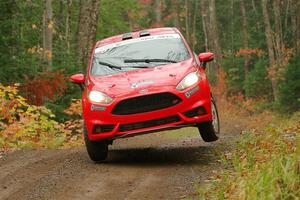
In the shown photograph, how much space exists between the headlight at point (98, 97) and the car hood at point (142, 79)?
0.20 ft

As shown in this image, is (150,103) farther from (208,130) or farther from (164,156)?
(164,156)

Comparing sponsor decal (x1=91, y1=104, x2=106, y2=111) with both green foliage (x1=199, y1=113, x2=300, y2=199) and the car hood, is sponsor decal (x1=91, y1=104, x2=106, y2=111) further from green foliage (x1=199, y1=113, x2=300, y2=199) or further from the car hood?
green foliage (x1=199, y1=113, x2=300, y2=199)

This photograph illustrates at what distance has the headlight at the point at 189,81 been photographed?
8359 mm

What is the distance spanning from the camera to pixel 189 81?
8.48 m

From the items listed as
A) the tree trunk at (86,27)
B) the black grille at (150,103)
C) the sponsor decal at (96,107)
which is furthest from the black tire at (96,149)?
the tree trunk at (86,27)

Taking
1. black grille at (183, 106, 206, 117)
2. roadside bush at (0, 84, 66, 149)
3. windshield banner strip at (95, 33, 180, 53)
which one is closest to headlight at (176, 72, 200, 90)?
black grille at (183, 106, 206, 117)

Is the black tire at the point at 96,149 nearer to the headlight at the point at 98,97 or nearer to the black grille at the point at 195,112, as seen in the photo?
the headlight at the point at 98,97

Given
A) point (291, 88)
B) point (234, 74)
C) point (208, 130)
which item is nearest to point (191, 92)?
point (208, 130)

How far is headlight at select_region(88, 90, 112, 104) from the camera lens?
840 centimetres

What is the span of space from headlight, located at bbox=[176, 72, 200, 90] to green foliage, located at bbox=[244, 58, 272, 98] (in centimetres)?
2252

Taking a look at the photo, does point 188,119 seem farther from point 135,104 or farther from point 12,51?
point 12,51

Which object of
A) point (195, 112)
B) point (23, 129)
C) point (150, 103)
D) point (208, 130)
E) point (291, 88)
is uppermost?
point (150, 103)

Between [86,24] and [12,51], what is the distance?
7.76ft

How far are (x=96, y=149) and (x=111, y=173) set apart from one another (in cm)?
103
